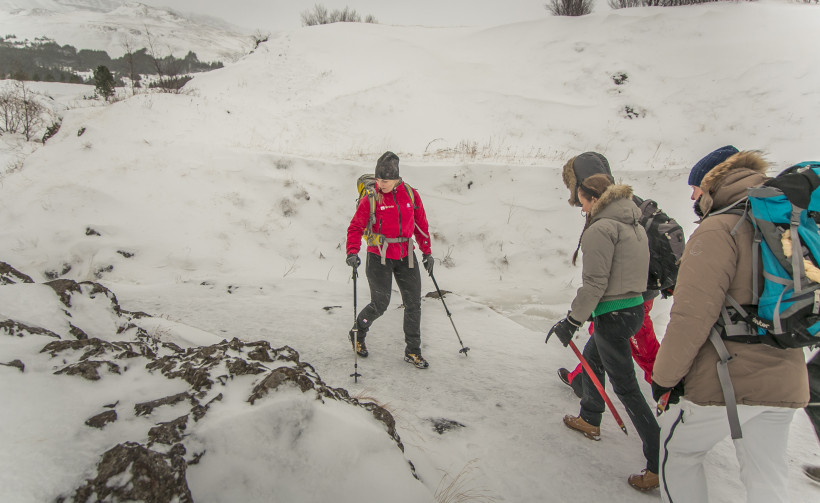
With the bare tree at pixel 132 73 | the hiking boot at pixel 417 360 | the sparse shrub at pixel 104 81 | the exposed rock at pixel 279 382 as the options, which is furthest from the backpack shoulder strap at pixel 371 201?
the sparse shrub at pixel 104 81

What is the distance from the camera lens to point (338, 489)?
1.88 m

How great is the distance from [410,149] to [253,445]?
41.7 feet

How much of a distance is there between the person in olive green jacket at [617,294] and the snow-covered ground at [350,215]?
47 cm

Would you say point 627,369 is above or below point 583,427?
above

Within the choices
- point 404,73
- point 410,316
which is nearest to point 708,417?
point 410,316

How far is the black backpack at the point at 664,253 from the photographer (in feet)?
11.0

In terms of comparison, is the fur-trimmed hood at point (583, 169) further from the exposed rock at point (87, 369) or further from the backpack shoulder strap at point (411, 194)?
the exposed rock at point (87, 369)

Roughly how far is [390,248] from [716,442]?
3163 mm

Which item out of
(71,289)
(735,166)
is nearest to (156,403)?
(71,289)

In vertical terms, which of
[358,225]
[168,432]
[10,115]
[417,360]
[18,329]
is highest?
[10,115]

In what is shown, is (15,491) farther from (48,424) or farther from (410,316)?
(410,316)

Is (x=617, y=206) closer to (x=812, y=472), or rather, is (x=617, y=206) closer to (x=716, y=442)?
(x=716, y=442)

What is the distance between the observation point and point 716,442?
214cm

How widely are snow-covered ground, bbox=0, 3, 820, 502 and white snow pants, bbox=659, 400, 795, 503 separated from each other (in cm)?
66
